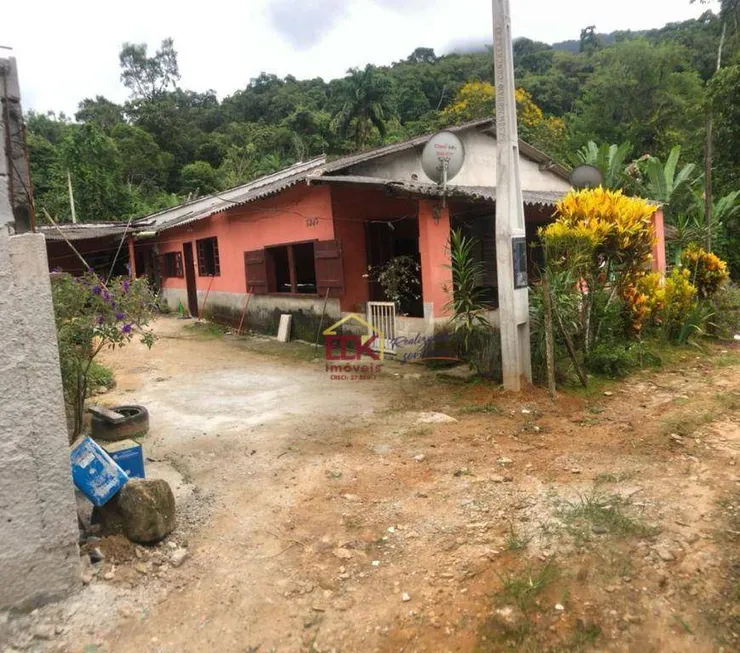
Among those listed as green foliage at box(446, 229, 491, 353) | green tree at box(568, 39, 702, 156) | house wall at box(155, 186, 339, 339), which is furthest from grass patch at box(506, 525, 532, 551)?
green tree at box(568, 39, 702, 156)

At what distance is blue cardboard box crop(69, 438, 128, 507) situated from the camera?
10.5 ft

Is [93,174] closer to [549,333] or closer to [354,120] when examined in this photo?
[354,120]

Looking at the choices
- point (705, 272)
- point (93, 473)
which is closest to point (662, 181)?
point (705, 272)

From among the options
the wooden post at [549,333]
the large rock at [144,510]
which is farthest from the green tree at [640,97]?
the large rock at [144,510]

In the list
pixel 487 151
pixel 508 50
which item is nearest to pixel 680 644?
→ pixel 508 50

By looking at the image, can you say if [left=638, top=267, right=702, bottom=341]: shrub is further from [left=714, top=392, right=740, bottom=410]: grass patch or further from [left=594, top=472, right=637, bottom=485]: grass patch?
[left=594, top=472, right=637, bottom=485]: grass patch

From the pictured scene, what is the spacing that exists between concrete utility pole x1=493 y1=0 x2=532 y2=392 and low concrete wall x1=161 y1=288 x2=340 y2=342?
4.14 m

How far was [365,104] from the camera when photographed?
28109 millimetres

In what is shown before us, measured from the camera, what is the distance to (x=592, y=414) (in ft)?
18.7

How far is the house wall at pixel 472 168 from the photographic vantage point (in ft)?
31.1

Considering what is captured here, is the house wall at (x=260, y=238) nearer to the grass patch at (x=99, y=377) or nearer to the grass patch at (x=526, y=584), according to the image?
the grass patch at (x=99, y=377)

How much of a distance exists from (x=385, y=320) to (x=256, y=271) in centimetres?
416

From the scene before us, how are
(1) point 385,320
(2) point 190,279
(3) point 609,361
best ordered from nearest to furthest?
(3) point 609,361 → (1) point 385,320 → (2) point 190,279

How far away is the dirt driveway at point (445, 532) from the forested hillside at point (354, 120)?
43.3 ft
